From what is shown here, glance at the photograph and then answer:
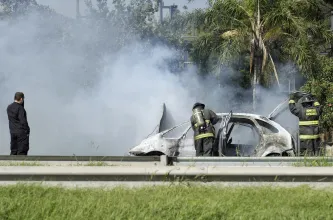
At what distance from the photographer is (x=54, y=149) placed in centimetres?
1848

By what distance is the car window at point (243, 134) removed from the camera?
13.5 m

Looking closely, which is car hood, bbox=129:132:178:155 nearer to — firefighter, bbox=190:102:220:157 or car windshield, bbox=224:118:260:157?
firefighter, bbox=190:102:220:157

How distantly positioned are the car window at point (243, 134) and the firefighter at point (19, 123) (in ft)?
13.5

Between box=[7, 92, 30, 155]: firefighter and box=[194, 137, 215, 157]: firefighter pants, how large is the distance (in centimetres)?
324

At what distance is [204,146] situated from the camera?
41.0 feet

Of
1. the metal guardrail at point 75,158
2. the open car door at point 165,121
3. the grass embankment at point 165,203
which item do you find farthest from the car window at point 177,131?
the grass embankment at point 165,203

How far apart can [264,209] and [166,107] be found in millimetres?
8808

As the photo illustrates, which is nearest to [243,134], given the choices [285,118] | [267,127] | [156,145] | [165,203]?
[267,127]

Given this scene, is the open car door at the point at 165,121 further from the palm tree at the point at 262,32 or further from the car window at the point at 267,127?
the palm tree at the point at 262,32

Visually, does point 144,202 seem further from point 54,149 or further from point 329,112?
point 329,112

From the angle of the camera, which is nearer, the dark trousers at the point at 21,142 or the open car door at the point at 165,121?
the dark trousers at the point at 21,142

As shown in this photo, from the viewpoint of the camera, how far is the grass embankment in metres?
5.99

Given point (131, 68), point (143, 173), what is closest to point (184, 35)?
point (131, 68)

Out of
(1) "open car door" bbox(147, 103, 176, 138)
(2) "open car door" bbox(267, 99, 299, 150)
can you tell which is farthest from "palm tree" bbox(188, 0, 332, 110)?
(1) "open car door" bbox(147, 103, 176, 138)
